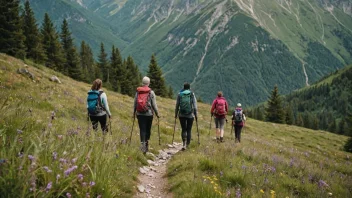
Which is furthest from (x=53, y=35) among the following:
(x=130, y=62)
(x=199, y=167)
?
(x=199, y=167)

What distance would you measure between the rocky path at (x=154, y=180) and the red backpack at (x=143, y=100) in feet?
7.02

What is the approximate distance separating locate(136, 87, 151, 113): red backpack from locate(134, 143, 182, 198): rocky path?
84.3 inches

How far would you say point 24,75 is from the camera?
2030cm

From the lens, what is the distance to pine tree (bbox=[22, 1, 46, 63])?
50.4 metres

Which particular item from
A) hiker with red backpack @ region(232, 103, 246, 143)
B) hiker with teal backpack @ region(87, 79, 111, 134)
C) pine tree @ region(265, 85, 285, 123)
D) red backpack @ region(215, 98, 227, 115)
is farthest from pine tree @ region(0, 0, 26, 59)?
pine tree @ region(265, 85, 285, 123)

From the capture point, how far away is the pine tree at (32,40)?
165 ft

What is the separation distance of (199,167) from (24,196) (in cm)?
600

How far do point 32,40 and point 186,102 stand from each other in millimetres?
48781

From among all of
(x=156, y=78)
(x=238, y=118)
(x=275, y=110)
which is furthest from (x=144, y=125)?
(x=275, y=110)

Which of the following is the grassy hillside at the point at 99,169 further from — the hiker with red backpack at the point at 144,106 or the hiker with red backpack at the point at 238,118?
the hiker with red backpack at the point at 238,118

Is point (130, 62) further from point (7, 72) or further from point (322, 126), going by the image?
point (322, 126)

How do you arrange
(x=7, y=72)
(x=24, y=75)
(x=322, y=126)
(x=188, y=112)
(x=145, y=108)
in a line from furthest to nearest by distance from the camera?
(x=322, y=126) < (x=24, y=75) < (x=7, y=72) < (x=188, y=112) < (x=145, y=108)

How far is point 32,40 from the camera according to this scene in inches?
2016

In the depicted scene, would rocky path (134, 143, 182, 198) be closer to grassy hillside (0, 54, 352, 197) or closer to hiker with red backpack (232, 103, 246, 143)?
grassy hillside (0, 54, 352, 197)
